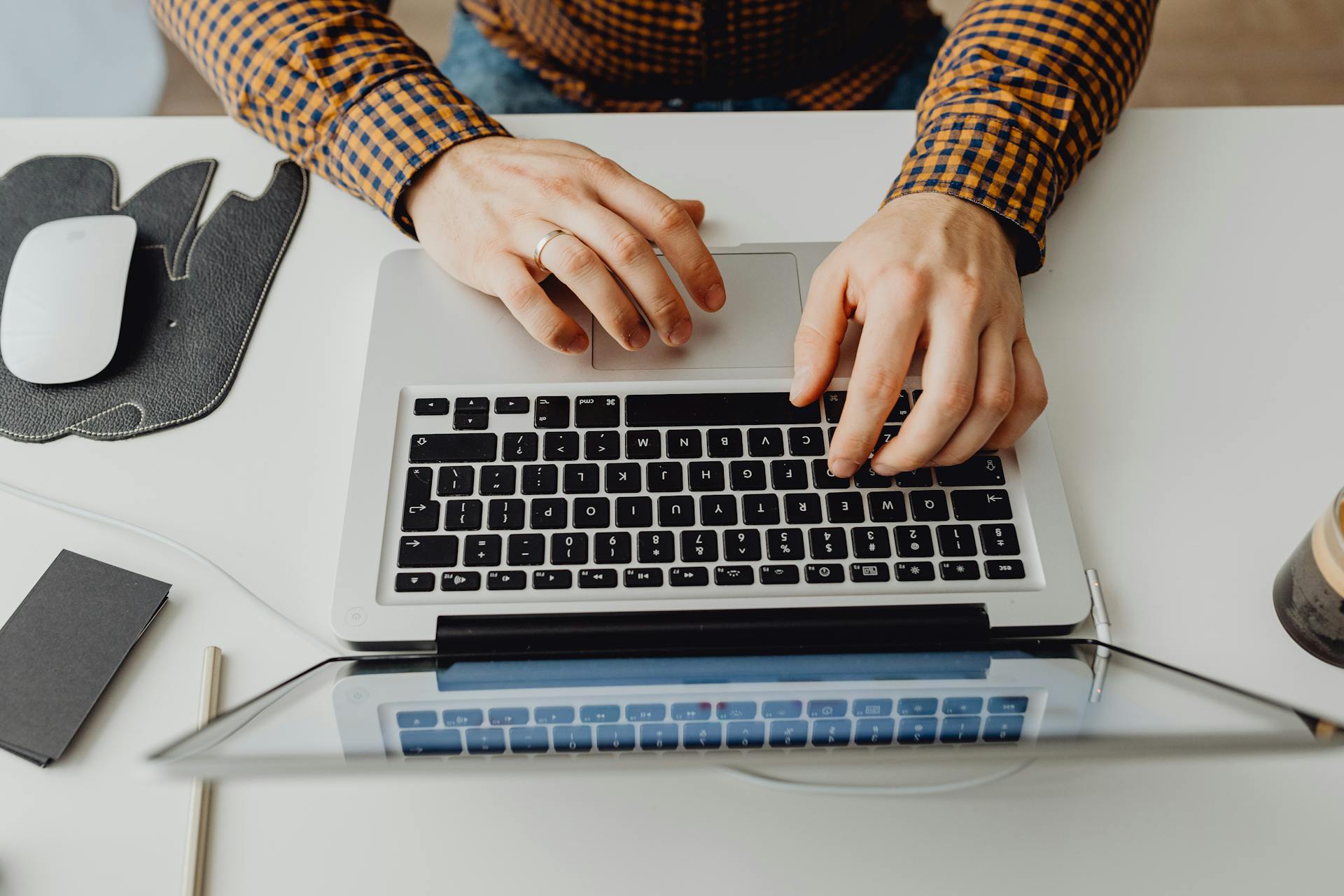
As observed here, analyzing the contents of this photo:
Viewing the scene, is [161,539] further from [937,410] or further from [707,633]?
[937,410]

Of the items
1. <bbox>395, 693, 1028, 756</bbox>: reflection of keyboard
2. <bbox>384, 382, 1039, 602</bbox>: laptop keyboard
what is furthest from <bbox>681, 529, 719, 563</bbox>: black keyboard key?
<bbox>395, 693, 1028, 756</bbox>: reflection of keyboard

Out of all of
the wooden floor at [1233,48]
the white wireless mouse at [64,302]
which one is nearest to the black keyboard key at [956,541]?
the white wireless mouse at [64,302]

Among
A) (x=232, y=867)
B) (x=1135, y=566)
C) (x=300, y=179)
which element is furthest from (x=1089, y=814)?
(x=300, y=179)

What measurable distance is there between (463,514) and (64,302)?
0.34m

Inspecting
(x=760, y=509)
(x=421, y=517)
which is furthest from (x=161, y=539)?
(x=760, y=509)

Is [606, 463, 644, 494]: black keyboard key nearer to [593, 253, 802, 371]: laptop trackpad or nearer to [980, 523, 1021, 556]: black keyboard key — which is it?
[593, 253, 802, 371]: laptop trackpad

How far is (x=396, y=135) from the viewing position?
2.17 feet

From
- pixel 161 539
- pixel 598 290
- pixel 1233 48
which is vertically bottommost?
pixel 1233 48

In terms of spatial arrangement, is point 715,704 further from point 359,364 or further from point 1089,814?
point 359,364

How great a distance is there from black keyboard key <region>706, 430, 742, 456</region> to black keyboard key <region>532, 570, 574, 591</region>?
0.12m

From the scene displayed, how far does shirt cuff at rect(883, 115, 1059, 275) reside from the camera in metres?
0.63

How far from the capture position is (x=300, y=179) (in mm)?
697

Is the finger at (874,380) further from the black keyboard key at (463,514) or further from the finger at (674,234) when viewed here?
the black keyboard key at (463,514)

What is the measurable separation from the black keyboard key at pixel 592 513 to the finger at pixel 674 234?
0.54 ft
